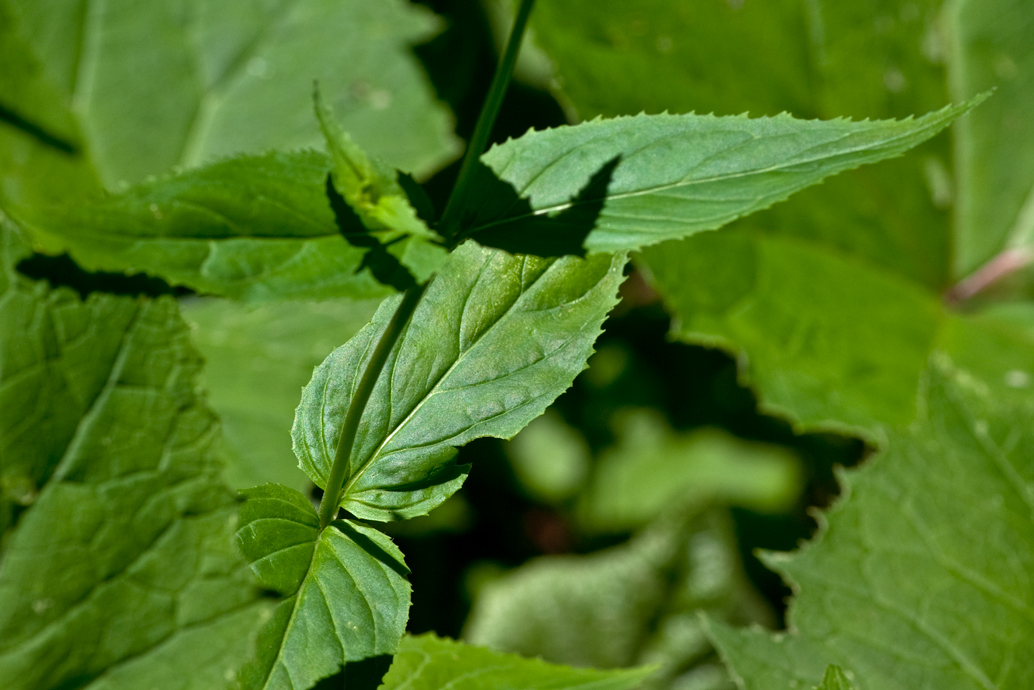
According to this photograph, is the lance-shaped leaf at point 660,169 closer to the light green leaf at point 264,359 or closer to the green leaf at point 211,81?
the light green leaf at point 264,359

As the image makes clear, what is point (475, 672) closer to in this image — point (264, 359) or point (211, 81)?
point (264, 359)

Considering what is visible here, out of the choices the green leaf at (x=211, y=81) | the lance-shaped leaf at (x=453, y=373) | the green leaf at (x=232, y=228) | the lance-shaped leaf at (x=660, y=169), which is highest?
the lance-shaped leaf at (x=660, y=169)

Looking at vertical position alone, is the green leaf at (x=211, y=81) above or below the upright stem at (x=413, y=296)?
below

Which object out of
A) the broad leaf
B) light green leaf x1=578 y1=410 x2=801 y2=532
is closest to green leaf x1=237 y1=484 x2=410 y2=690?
the broad leaf

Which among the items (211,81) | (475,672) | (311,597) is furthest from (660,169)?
(211,81)

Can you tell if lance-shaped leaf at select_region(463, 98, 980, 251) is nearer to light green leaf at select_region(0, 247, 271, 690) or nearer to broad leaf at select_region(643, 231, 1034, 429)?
light green leaf at select_region(0, 247, 271, 690)

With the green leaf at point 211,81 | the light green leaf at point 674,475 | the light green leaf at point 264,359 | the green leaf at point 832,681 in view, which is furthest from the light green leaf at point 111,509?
the light green leaf at point 674,475

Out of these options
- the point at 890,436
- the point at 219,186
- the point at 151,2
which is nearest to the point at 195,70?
the point at 151,2
